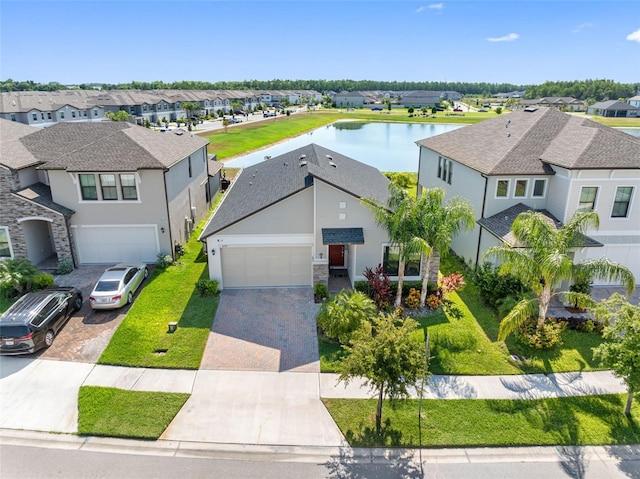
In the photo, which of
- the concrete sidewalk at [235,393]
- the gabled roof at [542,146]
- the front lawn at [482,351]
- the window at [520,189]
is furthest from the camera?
the window at [520,189]

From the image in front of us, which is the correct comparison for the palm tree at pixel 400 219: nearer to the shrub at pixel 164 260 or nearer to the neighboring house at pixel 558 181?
the neighboring house at pixel 558 181

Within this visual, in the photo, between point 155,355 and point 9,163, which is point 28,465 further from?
point 9,163

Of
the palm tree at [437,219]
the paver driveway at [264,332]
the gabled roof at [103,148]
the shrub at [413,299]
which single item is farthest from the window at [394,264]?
the gabled roof at [103,148]

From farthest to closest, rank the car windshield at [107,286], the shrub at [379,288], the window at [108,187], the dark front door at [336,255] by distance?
the dark front door at [336,255] < the window at [108,187] < the shrub at [379,288] < the car windshield at [107,286]

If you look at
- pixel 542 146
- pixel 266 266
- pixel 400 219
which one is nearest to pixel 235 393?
pixel 266 266

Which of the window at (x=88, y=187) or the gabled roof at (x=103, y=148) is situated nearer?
the gabled roof at (x=103, y=148)

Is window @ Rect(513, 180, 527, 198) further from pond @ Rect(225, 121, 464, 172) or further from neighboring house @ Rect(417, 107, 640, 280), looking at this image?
pond @ Rect(225, 121, 464, 172)

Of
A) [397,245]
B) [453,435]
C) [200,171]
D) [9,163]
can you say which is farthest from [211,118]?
[453,435]

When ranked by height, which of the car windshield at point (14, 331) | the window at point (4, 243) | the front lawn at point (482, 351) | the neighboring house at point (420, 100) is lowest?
the front lawn at point (482, 351)
